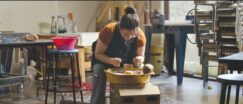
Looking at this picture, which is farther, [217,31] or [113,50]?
[217,31]

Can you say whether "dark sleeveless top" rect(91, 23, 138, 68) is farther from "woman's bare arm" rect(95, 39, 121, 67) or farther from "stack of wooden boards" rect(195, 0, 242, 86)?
"stack of wooden boards" rect(195, 0, 242, 86)

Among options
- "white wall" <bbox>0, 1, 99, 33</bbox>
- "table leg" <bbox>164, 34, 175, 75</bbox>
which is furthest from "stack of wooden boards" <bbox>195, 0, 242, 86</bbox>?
"white wall" <bbox>0, 1, 99, 33</bbox>

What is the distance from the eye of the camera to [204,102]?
4.34 metres

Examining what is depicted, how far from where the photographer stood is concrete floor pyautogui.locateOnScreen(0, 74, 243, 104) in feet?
14.6

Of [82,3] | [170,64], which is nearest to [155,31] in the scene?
[170,64]

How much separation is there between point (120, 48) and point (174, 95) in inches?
59.9

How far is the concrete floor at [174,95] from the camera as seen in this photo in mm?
4438

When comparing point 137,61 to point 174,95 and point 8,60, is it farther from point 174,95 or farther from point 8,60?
point 8,60

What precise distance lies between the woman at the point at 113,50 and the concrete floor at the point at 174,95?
1025 millimetres

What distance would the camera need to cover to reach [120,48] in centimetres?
350

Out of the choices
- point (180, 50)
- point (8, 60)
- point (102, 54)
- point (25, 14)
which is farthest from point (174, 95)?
point (25, 14)

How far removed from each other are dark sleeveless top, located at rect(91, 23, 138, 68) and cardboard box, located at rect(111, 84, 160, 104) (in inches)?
18.0

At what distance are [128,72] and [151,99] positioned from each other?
12.7 inches

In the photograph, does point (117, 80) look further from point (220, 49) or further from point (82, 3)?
point (82, 3)
